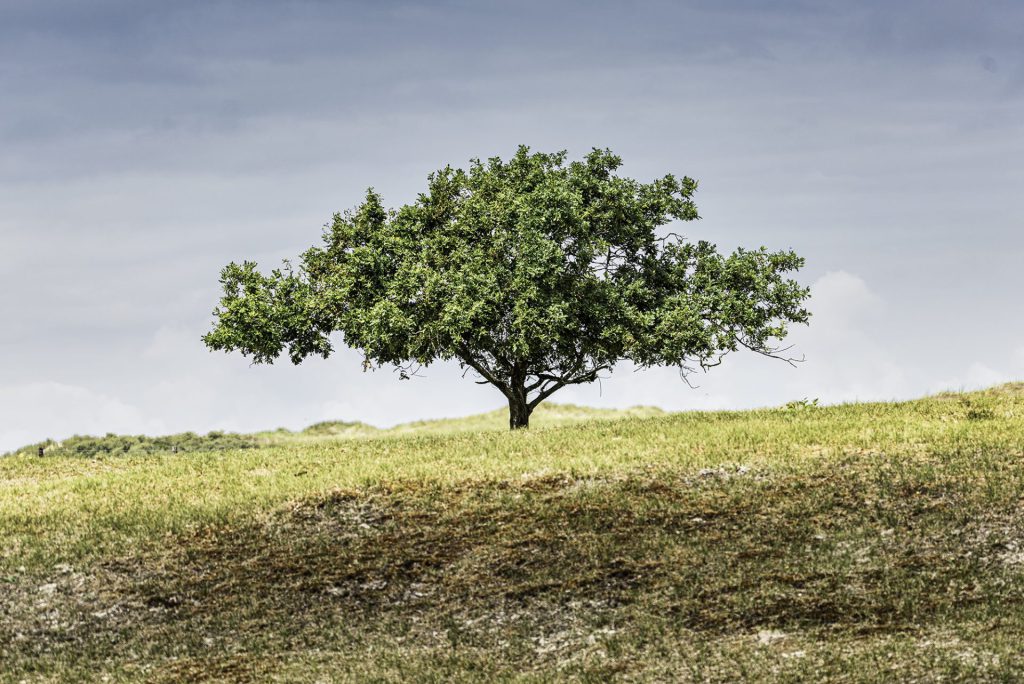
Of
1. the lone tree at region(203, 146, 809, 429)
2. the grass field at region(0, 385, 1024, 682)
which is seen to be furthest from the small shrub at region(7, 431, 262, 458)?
the grass field at region(0, 385, 1024, 682)

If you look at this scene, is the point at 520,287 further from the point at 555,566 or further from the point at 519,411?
the point at 555,566

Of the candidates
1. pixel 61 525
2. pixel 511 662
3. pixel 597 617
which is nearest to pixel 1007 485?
pixel 597 617

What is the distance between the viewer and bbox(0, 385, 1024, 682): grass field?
523 inches

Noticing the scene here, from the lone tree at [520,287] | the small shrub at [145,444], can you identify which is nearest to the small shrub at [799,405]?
the lone tree at [520,287]

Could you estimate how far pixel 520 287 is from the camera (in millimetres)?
29062

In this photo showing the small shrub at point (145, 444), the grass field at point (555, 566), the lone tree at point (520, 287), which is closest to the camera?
the grass field at point (555, 566)

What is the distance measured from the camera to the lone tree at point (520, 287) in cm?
2975

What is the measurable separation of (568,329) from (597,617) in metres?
17.4

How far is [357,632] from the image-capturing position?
48.3 ft

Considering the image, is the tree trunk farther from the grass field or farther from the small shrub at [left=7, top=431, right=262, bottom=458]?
the small shrub at [left=7, top=431, right=262, bottom=458]

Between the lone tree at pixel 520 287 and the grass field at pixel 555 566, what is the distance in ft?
20.7

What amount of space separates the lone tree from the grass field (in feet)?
20.7

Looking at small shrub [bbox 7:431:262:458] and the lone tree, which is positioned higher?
the lone tree

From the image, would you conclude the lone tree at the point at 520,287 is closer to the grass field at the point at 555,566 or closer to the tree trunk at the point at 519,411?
the tree trunk at the point at 519,411
